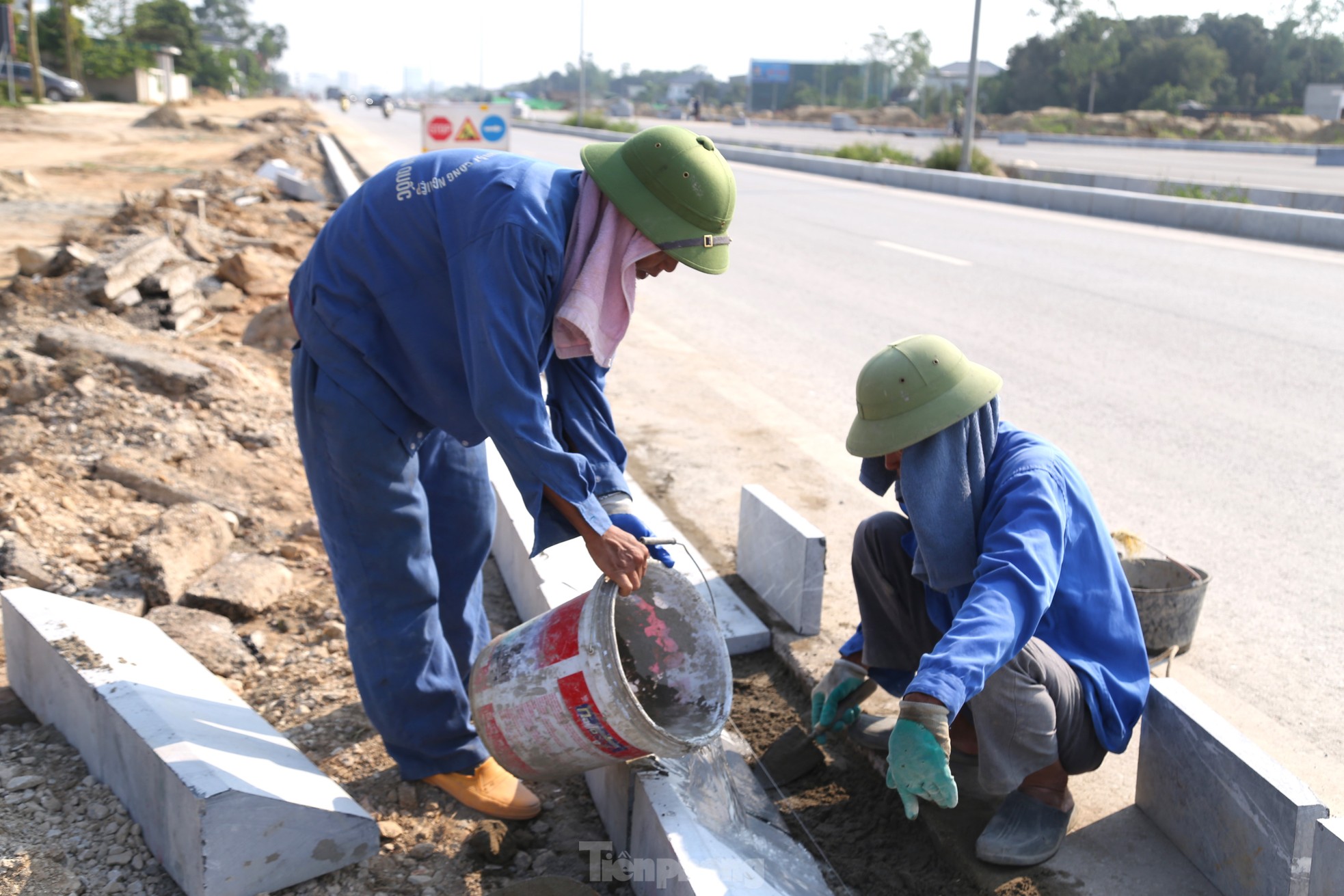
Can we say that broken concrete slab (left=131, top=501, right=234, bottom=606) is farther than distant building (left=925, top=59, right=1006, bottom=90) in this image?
No

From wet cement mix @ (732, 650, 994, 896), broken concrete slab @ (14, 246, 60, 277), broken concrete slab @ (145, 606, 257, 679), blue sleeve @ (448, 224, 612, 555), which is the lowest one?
wet cement mix @ (732, 650, 994, 896)

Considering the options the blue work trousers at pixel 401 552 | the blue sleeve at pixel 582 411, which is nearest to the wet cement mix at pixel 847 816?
the blue work trousers at pixel 401 552

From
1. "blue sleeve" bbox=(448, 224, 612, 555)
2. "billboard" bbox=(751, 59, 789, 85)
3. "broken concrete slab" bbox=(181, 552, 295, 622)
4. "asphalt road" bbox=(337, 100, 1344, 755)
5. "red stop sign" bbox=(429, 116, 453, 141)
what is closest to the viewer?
"blue sleeve" bbox=(448, 224, 612, 555)

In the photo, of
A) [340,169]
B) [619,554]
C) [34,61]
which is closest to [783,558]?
[619,554]

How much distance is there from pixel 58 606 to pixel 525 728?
54.8 inches

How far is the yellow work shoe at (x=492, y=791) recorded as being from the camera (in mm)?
2742

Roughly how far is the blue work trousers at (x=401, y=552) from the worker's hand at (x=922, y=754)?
1.21 m

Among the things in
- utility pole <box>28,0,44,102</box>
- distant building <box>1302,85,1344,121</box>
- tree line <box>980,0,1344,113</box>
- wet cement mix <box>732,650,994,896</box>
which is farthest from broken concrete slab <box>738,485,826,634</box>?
tree line <box>980,0,1344,113</box>

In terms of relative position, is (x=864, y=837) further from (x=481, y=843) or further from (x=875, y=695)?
(x=481, y=843)

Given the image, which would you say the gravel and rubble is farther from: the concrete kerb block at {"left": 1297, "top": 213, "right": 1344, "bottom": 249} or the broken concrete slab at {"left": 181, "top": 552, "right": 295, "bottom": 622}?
the concrete kerb block at {"left": 1297, "top": 213, "right": 1344, "bottom": 249}

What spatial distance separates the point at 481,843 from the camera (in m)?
2.63

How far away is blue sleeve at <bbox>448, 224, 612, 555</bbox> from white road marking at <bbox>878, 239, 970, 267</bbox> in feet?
29.2

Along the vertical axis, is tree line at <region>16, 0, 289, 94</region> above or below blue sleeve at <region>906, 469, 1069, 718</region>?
above

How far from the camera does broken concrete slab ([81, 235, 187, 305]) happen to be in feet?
23.9
